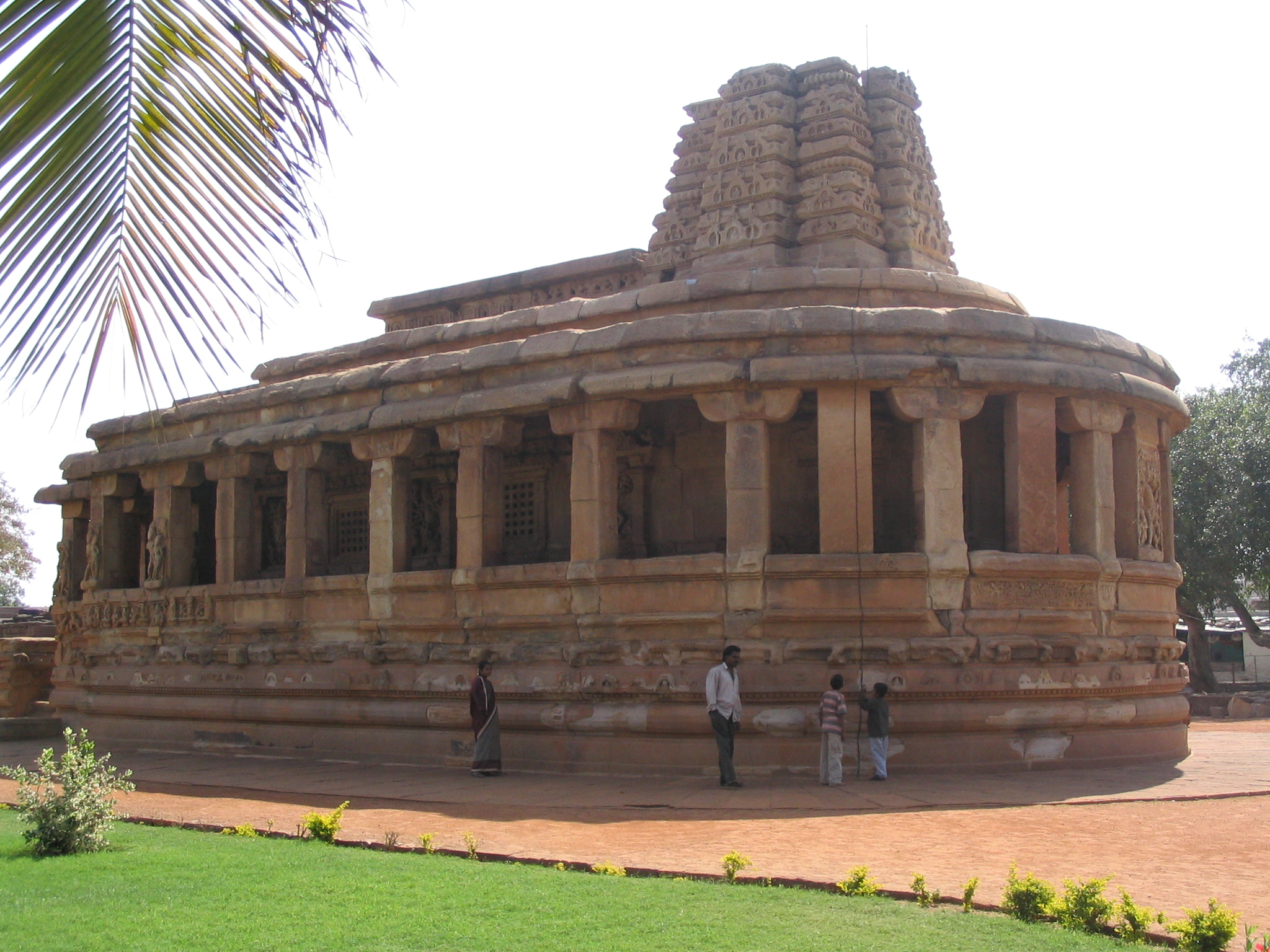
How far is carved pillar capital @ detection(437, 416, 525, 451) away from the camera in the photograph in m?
14.2

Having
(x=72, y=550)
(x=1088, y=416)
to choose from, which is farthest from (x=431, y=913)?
(x=72, y=550)

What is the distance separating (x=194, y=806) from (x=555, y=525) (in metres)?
5.99

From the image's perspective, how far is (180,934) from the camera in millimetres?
6078

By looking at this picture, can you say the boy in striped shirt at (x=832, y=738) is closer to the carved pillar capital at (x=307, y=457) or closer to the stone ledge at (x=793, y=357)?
the stone ledge at (x=793, y=357)

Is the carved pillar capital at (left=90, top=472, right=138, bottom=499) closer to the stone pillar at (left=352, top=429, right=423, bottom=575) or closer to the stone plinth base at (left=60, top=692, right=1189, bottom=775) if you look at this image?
the stone plinth base at (left=60, top=692, right=1189, bottom=775)

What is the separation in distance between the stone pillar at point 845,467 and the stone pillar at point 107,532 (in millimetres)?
11389

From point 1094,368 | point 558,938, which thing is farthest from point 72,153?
point 1094,368

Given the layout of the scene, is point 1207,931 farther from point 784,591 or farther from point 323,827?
point 784,591

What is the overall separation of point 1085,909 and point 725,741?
18.8 ft

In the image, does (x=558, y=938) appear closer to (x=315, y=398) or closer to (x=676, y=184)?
(x=315, y=398)

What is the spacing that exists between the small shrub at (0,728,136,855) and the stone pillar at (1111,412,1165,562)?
10533mm

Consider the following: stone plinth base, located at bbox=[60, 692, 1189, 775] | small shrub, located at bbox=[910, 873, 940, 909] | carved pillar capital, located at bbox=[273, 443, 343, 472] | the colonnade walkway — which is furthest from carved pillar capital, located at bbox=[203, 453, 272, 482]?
small shrub, located at bbox=[910, 873, 940, 909]

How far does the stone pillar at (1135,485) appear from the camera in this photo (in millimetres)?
13938

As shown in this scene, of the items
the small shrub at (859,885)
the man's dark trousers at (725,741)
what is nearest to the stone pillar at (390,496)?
the man's dark trousers at (725,741)
